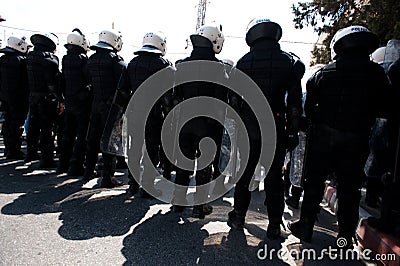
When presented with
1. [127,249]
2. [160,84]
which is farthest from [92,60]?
[127,249]

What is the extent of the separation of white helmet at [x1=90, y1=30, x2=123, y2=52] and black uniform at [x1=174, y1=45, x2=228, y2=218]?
1.45 metres

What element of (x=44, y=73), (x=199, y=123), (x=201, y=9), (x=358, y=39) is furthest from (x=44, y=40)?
(x=201, y=9)

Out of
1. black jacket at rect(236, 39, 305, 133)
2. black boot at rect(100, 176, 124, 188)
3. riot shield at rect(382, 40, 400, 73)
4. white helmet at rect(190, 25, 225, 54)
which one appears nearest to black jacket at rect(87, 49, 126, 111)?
black boot at rect(100, 176, 124, 188)

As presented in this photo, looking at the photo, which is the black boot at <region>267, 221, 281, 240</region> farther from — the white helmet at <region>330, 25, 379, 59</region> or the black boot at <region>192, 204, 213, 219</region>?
the white helmet at <region>330, 25, 379, 59</region>

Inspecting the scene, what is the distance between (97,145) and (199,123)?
2.05 meters

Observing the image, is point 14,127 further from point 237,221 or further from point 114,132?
point 237,221

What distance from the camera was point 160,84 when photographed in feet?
13.9

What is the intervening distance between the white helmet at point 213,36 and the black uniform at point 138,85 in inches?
25.4

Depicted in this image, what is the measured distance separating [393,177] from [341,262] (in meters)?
0.88

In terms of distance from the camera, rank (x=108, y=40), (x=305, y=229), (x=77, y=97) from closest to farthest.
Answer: (x=305, y=229)
(x=108, y=40)
(x=77, y=97)

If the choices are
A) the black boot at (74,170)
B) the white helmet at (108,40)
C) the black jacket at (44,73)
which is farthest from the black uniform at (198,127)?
the black jacket at (44,73)

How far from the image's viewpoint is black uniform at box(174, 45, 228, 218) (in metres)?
3.85

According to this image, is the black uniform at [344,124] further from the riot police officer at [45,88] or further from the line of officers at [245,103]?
the riot police officer at [45,88]

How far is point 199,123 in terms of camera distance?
12.6 ft
